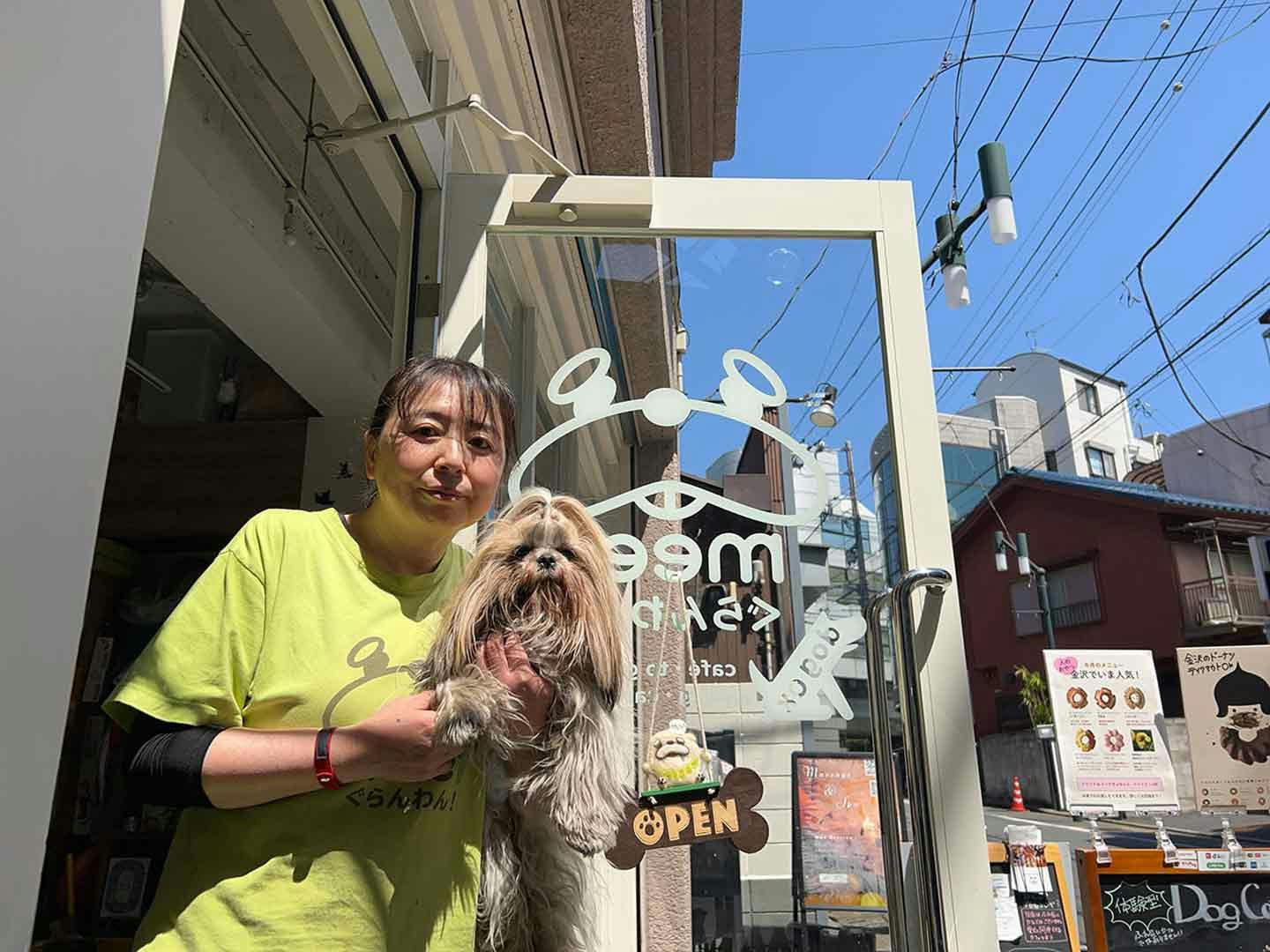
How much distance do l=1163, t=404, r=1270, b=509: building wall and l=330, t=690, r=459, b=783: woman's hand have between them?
25.4 meters

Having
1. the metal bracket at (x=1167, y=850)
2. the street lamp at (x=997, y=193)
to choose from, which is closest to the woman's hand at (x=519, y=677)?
the metal bracket at (x=1167, y=850)

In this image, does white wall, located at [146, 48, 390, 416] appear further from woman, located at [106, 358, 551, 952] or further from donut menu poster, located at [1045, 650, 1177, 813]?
donut menu poster, located at [1045, 650, 1177, 813]

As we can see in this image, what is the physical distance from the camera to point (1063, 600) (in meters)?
22.2

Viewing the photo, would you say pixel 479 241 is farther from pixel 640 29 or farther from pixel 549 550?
pixel 640 29

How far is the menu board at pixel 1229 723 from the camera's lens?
3.67 m

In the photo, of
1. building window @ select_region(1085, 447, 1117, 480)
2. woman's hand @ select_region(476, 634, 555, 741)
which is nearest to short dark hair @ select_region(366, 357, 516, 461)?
woman's hand @ select_region(476, 634, 555, 741)

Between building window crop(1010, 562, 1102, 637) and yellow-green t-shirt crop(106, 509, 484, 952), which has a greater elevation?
building window crop(1010, 562, 1102, 637)

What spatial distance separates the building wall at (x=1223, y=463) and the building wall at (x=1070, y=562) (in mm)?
4139

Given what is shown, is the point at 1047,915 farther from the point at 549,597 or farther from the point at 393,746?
the point at 393,746

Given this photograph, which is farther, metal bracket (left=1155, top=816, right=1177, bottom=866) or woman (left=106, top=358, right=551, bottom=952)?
metal bracket (left=1155, top=816, right=1177, bottom=866)

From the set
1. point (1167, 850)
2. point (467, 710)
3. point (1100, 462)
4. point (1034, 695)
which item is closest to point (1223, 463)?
point (1100, 462)

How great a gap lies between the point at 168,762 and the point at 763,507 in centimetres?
132

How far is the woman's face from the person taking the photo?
1.16 m

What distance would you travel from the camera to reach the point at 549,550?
1.16 meters
